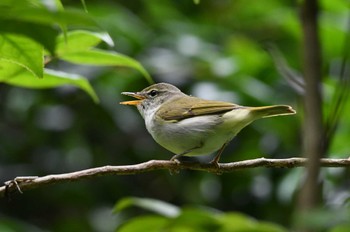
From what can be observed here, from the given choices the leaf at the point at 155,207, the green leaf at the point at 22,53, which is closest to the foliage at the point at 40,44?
the green leaf at the point at 22,53

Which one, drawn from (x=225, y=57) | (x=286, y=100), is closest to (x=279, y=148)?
(x=286, y=100)

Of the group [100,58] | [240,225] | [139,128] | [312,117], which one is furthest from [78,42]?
[139,128]

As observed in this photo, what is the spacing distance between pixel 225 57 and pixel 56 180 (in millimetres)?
3374

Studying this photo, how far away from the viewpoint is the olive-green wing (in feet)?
11.8

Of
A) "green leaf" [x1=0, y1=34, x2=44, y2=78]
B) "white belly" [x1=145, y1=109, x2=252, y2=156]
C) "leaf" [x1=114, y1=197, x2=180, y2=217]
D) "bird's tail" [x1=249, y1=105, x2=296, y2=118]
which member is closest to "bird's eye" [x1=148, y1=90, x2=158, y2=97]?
"white belly" [x1=145, y1=109, x2=252, y2=156]

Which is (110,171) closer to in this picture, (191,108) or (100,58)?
(100,58)

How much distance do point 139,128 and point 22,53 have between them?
3896 millimetres

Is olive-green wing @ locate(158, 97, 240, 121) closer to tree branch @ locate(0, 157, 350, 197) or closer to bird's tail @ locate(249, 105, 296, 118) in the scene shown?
bird's tail @ locate(249, 105, 296, 118)

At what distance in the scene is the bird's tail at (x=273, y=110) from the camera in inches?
119

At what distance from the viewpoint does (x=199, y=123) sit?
11.8 feet

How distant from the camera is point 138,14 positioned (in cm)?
690

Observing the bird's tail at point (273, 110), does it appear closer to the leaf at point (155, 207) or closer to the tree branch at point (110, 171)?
the leaf at point (155, 207)

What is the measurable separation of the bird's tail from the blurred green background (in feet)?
4.26

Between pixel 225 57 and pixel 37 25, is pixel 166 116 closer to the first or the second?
pixel 225 57
